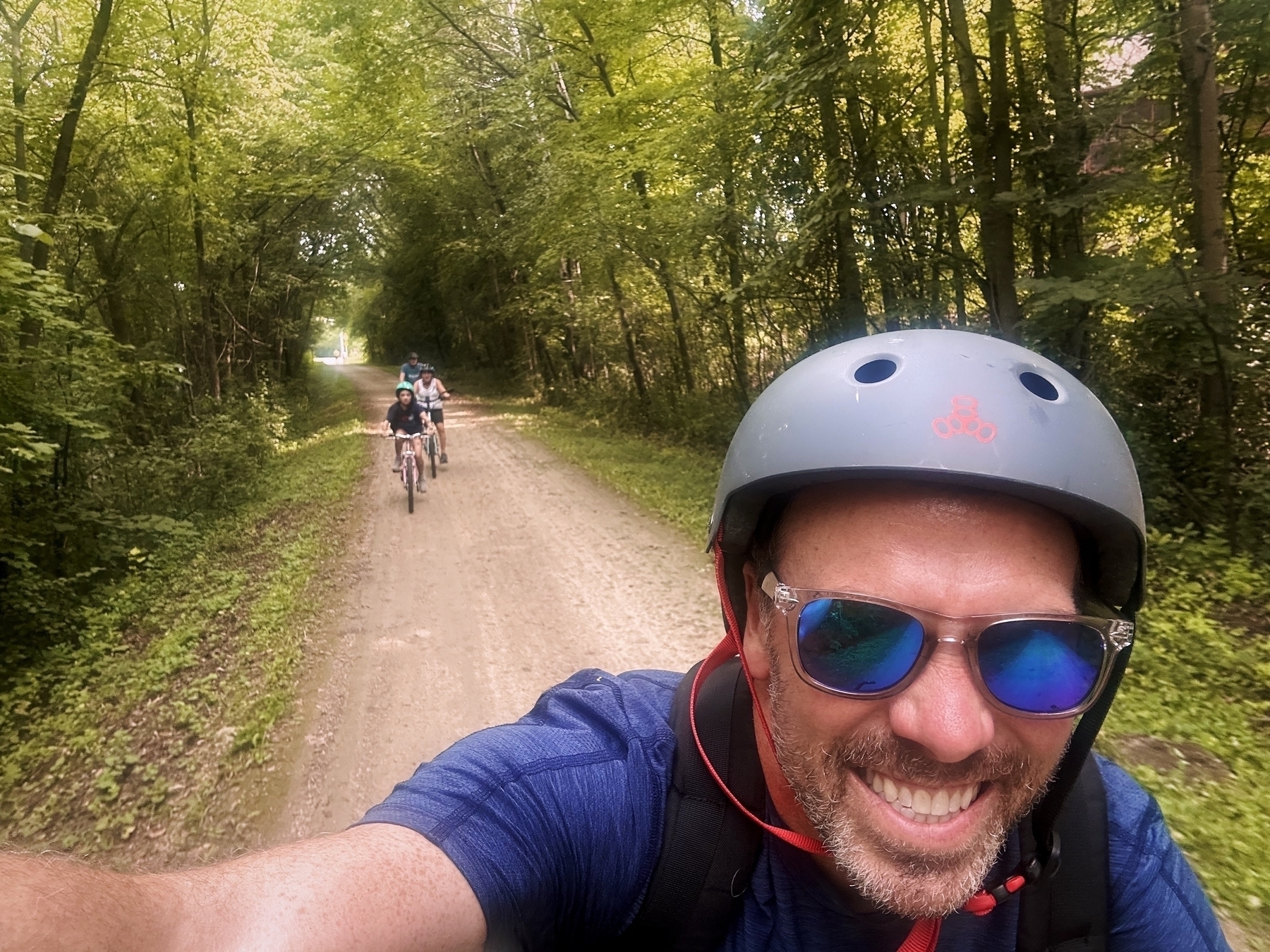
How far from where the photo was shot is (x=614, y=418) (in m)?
17.5

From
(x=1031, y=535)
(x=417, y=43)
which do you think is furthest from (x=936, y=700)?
(x=417, y=43)

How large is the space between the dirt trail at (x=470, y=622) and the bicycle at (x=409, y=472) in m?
0.20

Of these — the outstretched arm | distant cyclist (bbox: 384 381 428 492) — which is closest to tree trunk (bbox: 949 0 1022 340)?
the outstretched arm

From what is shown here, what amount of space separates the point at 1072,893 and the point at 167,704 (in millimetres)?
5533

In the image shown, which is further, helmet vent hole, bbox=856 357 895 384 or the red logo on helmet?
helmet vent hole, bbox=856 357 895 384

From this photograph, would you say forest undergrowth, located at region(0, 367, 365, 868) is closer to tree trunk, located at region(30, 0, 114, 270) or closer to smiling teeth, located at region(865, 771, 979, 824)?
smiling teeth, located at region(865, 771, 979, 824)

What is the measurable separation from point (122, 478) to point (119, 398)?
1.87 meters

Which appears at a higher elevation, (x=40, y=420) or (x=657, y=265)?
(x=657, y=265)

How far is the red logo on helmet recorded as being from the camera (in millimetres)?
1327

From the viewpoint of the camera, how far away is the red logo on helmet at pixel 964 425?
133 centimetres

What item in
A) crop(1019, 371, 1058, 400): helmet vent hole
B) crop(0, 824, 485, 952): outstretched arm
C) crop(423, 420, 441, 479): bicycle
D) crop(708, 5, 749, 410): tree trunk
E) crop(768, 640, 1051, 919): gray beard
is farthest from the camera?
crop(423, 420, 441, 479): bicycle

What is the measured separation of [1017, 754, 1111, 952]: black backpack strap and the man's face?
15 cm

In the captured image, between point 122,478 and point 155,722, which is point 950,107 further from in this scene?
point 122,478

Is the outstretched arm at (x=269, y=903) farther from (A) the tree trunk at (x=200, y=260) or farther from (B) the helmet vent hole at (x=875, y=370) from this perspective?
(A) the tree trunk at (x=200, y=260)
